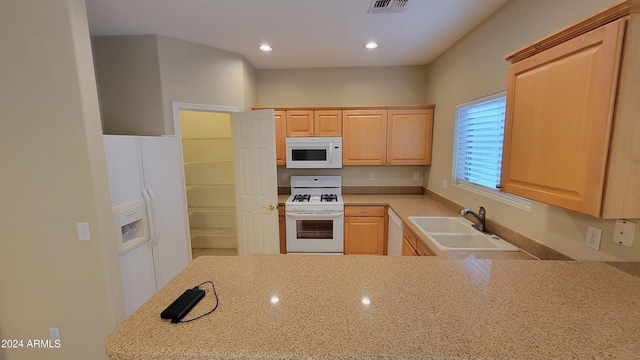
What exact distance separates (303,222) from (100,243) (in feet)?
6.46

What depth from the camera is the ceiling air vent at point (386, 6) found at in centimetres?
174

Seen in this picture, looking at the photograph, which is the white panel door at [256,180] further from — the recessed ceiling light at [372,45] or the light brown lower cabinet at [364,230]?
the recessed ceiling light at [372,45]

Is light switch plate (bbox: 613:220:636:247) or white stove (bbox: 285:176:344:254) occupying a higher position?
light switch plate (bbox: 613:220:636:247)

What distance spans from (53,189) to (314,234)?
2.35 meters

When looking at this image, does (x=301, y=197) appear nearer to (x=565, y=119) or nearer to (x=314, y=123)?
(x=314, y=123)

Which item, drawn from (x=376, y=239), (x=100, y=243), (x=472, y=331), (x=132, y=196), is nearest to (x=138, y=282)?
(x=100, y=243)

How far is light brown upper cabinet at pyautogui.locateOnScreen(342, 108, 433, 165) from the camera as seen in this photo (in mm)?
3133

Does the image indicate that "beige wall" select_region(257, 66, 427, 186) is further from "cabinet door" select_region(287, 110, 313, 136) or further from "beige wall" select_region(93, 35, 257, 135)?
"beige wall" select_region(93, 35, 257, 135)

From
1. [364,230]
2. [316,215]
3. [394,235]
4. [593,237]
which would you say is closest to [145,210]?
[316,215]

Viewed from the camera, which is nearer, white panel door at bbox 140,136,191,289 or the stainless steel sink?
the stainless steel sink

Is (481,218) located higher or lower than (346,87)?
lower

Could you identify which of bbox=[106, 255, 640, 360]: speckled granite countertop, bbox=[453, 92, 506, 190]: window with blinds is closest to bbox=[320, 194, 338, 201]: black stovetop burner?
bbox=[453, 92, 506, 190]: window with blinds

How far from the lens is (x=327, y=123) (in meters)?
3.19

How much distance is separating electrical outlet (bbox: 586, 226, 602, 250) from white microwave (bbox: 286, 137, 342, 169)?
230 cm
